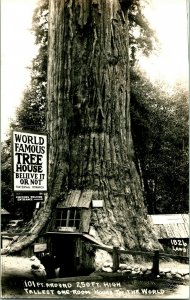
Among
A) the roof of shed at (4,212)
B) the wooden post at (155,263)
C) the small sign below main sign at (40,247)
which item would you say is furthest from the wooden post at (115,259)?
the roof of shed at (4,212)

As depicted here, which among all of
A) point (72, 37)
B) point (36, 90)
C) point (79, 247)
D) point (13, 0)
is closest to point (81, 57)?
point (72, 37)

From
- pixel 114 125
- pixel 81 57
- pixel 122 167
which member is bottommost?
pixel 122 167

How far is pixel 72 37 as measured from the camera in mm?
4617

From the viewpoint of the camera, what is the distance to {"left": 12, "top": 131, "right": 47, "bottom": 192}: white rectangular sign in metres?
4.41

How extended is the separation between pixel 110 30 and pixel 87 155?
121 centimetres

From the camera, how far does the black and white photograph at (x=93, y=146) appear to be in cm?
423

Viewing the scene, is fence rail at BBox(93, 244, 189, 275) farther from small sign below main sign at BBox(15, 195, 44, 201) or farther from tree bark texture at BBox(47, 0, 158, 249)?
small sign below main sign at BBox(15, 195, 44, 201)

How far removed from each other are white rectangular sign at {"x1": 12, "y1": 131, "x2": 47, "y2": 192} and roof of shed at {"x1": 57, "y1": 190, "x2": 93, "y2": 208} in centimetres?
23

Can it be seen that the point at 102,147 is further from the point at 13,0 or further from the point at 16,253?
the point at 13,0

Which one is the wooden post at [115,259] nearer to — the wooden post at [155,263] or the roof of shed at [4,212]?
the wooden post at [155,263]

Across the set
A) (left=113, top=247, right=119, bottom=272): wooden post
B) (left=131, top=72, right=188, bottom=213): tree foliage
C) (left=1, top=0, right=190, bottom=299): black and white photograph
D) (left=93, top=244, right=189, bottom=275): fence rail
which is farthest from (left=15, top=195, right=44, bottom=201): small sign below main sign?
(left=131, top=72, right=188, bottom=213): tree foliage

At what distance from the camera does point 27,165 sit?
4449mm

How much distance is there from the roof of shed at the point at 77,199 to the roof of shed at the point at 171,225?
1.96 ft

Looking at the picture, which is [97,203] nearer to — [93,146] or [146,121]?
[93,146]
